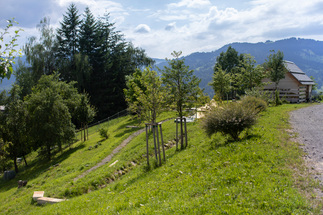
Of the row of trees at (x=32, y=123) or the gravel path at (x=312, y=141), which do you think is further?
the row of trees at (x=32, y=123)

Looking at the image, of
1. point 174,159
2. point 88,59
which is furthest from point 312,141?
point 88,59

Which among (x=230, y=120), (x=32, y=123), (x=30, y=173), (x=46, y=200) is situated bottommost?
(x=30, y=173)

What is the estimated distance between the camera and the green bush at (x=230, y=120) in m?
9.87

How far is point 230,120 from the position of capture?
976 cm

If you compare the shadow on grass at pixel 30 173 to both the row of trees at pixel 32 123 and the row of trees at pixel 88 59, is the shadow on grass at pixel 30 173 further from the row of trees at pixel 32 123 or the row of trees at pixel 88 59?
the row of trees at pixel 88 59

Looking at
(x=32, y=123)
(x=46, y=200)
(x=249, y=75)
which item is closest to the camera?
(x=46, y=200)

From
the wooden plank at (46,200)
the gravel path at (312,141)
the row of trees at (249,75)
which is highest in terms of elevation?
the row of trees at (249,75)

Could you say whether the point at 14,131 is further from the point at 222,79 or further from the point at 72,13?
the point at 72,13

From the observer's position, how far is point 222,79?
27.6m

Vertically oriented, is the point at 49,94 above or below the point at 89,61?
below

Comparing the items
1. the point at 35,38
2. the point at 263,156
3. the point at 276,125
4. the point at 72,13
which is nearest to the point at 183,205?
the point at 263,156

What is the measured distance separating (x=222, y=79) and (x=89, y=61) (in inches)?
1282

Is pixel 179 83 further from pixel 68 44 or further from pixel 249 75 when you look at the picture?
pixel 68 44

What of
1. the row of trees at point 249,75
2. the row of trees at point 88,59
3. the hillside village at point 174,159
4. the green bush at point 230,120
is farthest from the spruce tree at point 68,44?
the green bush at point 230,120
